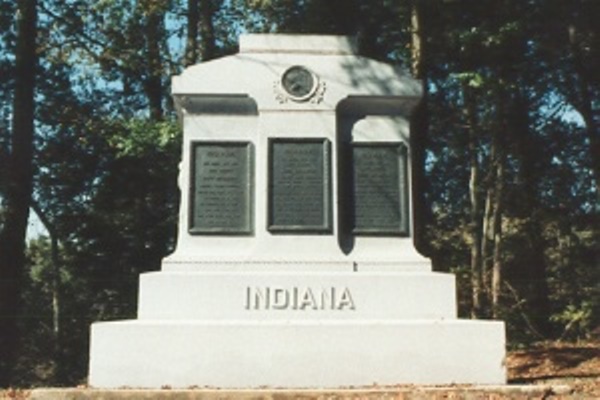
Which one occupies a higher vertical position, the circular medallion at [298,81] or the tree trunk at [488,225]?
the circular medallion at [298,81]

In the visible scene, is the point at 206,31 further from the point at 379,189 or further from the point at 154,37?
the point at 379,189

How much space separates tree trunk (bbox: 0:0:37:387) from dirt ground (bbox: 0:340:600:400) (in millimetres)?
9334

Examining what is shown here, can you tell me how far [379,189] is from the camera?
9.56 metres

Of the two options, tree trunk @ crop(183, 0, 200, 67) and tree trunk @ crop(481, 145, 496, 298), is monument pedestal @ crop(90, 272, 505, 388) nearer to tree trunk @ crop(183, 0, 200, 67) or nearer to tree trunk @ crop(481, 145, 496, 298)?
tree trunk @ crop(481, 145, 496, 298)

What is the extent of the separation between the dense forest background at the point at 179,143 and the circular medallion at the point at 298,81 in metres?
7.24

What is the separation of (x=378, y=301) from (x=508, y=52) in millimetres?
11926

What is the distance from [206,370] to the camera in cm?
820

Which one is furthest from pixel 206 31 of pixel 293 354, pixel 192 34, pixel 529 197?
pixel 293 354

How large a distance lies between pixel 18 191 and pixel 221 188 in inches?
457

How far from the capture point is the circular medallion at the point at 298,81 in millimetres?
9641

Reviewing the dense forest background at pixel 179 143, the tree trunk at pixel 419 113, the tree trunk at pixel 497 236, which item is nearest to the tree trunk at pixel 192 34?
the dense forest background at pixel 179 143

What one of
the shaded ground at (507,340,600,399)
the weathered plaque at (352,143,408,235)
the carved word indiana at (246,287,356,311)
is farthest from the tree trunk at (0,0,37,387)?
A: the shaded ground at (507,340,600,399)

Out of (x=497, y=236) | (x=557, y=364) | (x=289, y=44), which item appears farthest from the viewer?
(x=497, y=236)

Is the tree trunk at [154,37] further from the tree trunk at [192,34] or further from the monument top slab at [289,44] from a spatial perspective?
the monument top slab at [289,44]
